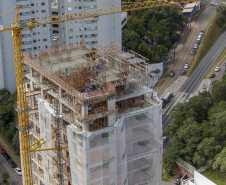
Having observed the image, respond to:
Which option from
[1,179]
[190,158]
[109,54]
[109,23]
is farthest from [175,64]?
[109,54]

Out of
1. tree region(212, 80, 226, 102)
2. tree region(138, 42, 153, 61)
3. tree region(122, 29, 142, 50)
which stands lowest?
tree region(212, 80, 226, 102)

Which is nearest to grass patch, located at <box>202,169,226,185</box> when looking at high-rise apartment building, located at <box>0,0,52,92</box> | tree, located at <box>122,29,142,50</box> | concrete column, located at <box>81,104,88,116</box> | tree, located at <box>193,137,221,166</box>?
tree, located at <box>193,137,221,166</box>

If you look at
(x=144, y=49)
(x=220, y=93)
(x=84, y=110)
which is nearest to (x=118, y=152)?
(x=84, y=110)

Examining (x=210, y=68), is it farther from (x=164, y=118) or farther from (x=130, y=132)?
(x=130, y=132)

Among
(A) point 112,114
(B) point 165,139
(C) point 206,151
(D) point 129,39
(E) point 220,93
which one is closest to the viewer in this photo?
(A) point 112,114

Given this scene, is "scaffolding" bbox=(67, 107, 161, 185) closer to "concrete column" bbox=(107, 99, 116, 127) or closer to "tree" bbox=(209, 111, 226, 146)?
"concrete column" bbox=(107, 99, 116, 127)

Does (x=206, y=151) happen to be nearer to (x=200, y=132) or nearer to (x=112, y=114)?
(x=200, y=132)
